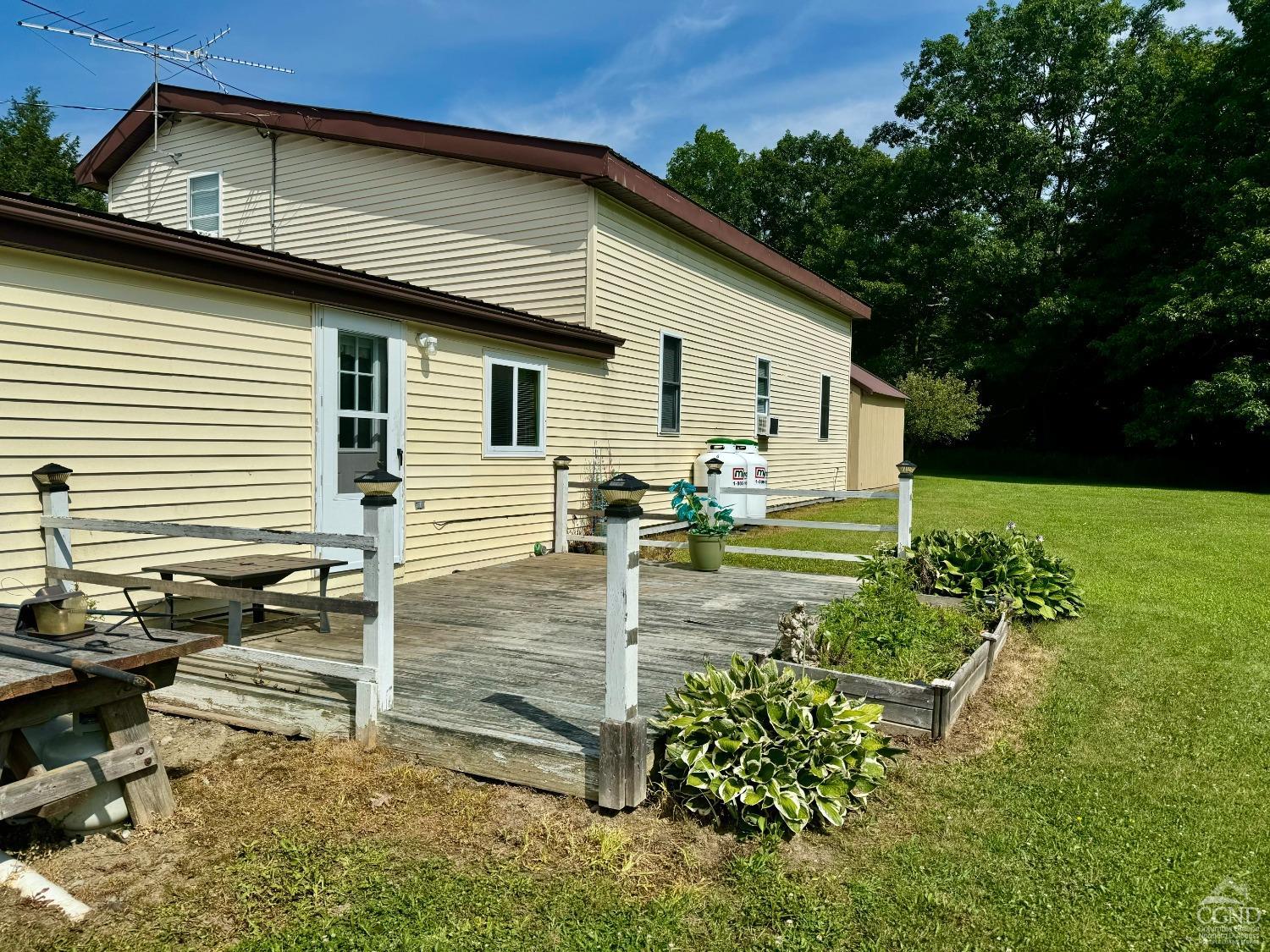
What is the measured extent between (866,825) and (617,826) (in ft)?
3.27

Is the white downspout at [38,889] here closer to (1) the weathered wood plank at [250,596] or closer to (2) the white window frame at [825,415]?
(1) the weathered wood plank at [250,596]

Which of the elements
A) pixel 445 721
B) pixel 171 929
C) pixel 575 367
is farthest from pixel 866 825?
pixel 575 367

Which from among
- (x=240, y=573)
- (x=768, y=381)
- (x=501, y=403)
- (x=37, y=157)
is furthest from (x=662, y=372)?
(x=37, y=157)

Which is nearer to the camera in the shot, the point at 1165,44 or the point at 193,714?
the point at 193,714

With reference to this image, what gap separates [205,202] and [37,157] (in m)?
27.8

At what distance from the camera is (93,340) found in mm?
4930

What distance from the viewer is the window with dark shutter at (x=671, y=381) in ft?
37.6

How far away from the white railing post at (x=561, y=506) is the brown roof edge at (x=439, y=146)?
3.22 metres

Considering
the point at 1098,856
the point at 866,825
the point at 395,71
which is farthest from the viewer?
the point at 395,71

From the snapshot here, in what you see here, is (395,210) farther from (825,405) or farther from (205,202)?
(825,405)

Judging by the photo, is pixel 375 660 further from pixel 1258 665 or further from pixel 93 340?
pixel 1258 665

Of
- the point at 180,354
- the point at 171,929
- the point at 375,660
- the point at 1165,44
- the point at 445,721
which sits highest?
the point at 1165,44

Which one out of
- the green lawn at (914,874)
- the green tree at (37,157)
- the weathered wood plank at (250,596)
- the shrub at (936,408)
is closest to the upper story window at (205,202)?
the weathered wood plank at (250,596)
